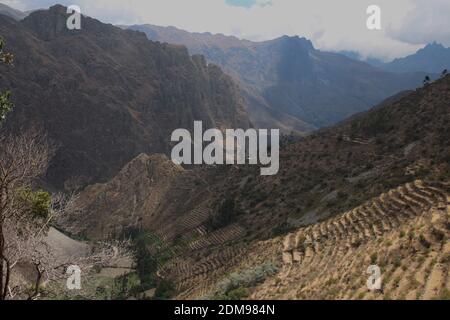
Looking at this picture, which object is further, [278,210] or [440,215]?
[278,210]

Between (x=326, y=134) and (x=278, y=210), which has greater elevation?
(x=326, y=134)

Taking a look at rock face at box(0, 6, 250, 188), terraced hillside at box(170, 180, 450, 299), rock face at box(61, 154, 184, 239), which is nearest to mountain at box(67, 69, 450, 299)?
terraced hillside at box(170, 180, 450, 299)

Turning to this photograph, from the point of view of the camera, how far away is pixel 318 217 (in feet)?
116

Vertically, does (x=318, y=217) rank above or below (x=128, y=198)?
above

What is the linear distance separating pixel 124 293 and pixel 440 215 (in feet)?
100

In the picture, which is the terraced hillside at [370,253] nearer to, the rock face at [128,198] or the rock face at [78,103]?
the rock face at [128,198]

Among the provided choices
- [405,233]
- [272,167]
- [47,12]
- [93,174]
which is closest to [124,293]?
[272,167]

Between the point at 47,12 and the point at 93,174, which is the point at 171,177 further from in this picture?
the point at 47,12

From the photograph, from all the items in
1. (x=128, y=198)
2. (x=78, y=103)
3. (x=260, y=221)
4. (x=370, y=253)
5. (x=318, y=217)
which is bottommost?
(x=260, y=221)

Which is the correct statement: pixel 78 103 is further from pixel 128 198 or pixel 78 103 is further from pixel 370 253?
pixel 370 253

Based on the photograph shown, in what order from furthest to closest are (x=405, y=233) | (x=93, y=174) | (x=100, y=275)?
(x=93, y=174) → (x=100, y=275) → (x=405, y=233)

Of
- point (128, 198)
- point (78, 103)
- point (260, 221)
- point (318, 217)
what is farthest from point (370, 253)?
point (78, 103)

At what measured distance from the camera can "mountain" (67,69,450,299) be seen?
2002 centimetres
